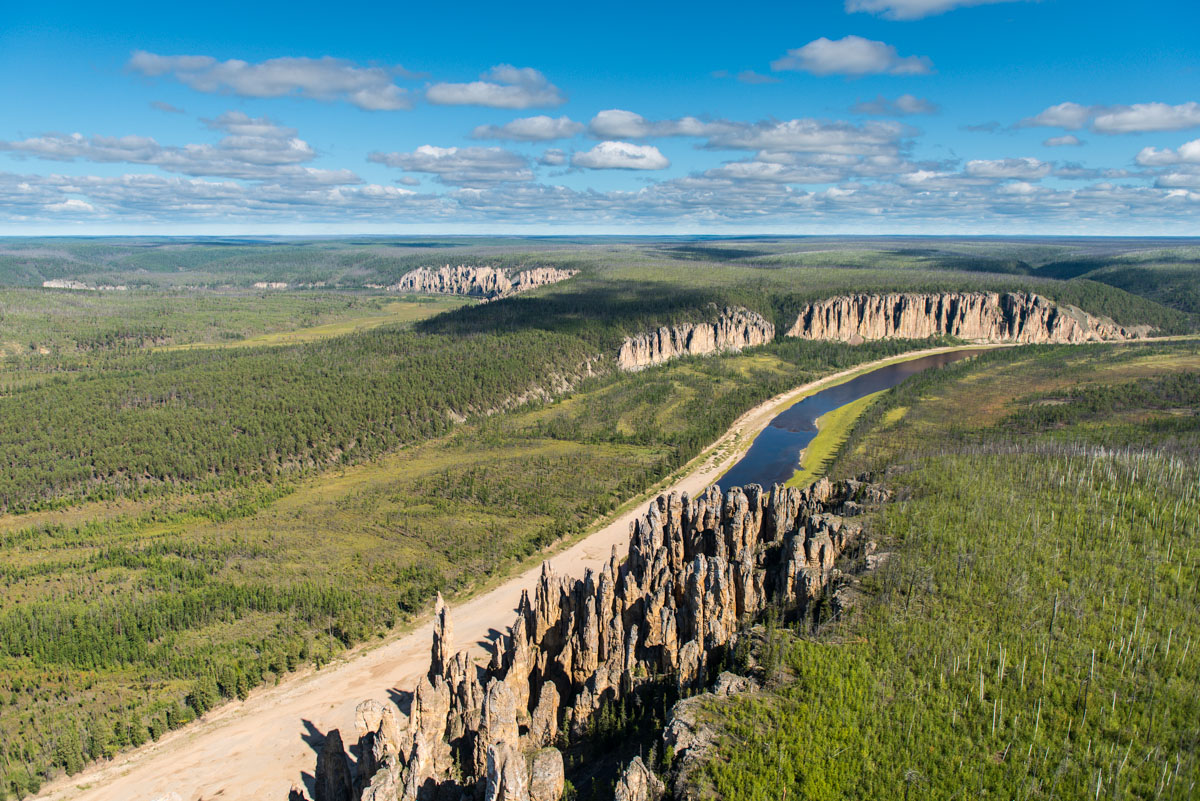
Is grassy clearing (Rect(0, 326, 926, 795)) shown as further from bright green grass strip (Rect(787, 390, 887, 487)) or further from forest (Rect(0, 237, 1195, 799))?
bright green grass strip (Rect(787, 390, 887, 487))

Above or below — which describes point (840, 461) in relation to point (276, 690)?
above

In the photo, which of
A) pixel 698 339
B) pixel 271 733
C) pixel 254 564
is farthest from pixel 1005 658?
pixel 698 339

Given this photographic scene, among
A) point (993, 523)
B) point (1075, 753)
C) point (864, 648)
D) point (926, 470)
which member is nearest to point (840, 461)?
point (926, 470)

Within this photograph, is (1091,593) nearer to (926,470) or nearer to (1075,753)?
(1075,753)

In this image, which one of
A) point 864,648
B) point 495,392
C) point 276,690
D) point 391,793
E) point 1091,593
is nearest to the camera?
point 391,793

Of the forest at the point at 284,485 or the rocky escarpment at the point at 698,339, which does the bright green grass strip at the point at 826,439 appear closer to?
the forest at the point at 284,485

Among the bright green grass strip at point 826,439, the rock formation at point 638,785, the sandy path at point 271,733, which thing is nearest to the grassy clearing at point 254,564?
the sandy path at point 271,733

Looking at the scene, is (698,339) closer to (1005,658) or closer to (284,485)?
(284,485)

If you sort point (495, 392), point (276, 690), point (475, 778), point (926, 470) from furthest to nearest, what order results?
point (495, 392), point (926, 470), point (276, 690), point (475, 778)
